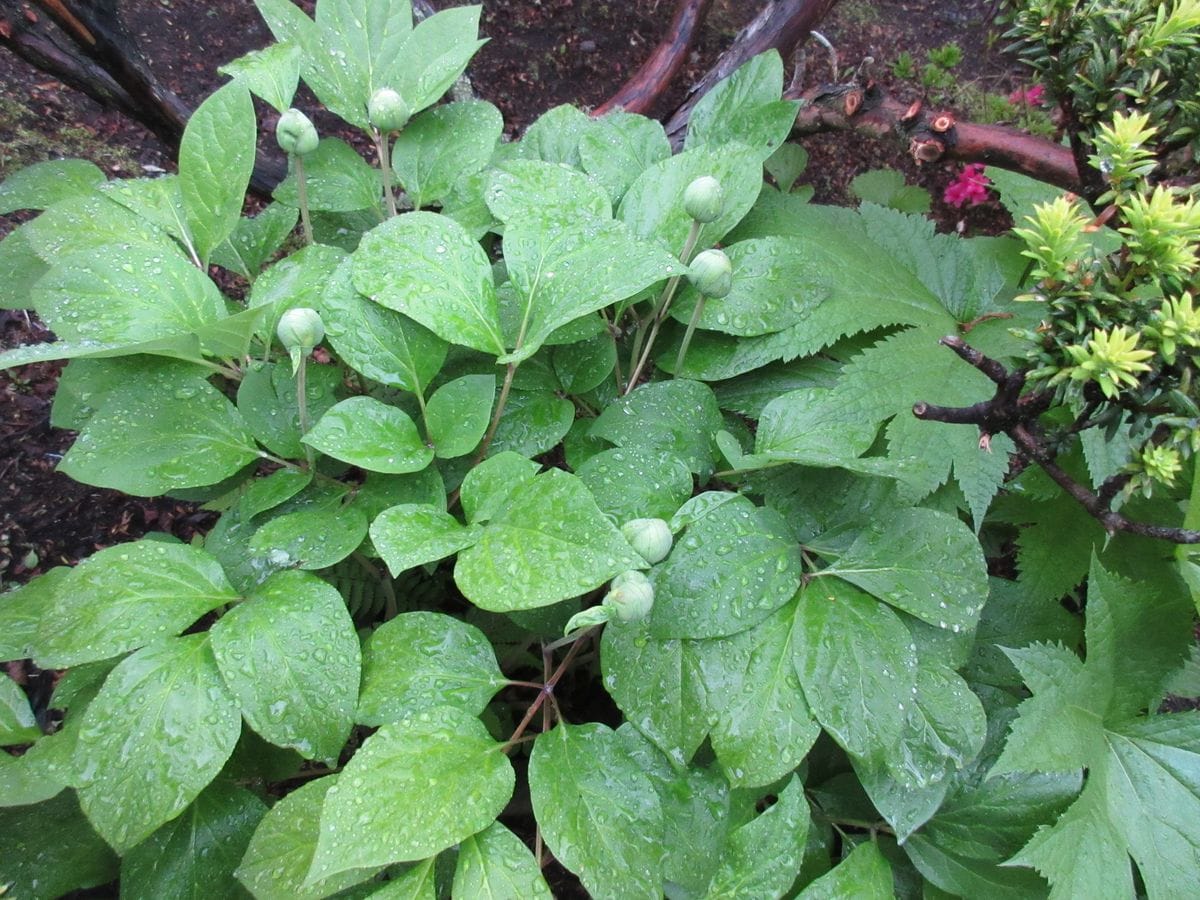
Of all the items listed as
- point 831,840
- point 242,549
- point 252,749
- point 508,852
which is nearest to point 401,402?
point 242,549

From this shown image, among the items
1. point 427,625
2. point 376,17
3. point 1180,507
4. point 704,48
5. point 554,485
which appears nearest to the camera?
point 554,485

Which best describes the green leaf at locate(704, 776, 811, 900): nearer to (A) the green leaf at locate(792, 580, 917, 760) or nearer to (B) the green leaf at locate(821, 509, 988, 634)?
(A) the green leaf at locate(792, 580, 917, 760)

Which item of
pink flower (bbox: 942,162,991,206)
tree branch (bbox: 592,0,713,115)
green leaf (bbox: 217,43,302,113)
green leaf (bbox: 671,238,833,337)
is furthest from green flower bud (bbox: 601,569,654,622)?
pink flower (bbox: 942,162,991,206)

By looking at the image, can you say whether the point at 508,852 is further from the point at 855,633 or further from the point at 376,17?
the point at 376,17

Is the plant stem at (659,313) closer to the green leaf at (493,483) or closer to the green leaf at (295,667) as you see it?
the green leaf at (493,483)

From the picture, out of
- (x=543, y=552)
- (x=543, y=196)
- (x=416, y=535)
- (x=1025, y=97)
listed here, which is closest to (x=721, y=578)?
(x=543, y=552)

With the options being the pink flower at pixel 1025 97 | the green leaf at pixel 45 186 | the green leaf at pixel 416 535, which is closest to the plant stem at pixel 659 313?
the green leaf at pixel 416 535
